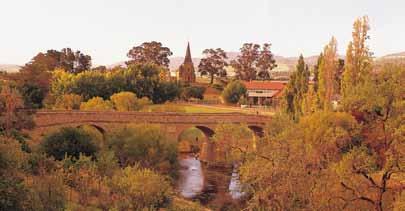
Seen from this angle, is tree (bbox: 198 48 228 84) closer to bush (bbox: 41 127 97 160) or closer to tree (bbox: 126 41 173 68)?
tree (bbox: 126 41 173 68)

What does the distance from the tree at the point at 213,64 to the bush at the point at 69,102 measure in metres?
53.7

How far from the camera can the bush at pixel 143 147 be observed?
33844mm

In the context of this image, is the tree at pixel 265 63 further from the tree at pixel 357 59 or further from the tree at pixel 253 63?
the tree at pixel 357 59

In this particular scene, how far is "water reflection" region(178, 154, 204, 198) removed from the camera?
35312 mm

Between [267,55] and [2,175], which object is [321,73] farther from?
[267,55]

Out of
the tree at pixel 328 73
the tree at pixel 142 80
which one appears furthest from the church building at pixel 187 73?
the tree at pixel 328 73

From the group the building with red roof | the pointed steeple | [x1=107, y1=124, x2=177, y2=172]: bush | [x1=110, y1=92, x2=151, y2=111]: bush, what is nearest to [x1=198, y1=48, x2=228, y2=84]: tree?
the pointed steeple

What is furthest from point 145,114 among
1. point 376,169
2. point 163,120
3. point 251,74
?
point 251,74

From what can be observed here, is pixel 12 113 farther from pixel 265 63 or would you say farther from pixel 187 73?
pixel 265 63

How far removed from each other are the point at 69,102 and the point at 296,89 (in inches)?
953

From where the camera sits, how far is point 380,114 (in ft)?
62.3

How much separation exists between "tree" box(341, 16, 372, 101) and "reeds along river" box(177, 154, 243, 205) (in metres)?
10.7

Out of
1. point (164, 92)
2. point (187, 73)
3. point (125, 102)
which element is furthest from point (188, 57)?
point (125, 102)

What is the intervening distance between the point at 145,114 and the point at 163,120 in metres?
1.95
